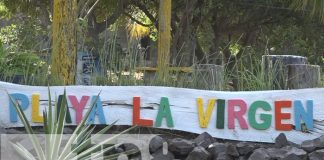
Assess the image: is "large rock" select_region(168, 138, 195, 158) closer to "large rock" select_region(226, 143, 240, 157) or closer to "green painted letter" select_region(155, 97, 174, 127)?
"large rock" select_region(226, 143, 240, 157)

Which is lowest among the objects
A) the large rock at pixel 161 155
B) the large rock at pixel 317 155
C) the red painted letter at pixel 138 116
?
the large rock at pixel 161 155

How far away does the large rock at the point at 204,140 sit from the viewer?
5484 millimetres

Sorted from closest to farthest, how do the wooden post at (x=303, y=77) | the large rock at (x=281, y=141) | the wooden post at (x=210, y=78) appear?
1. the large rock at (x=281, y=141)
2. the wooden post at (x=303, y=77)
3. the wooden post at (x=210, y=78)

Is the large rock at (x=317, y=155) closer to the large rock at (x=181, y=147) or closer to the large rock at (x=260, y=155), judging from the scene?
the large rock at (x=260, y=155)

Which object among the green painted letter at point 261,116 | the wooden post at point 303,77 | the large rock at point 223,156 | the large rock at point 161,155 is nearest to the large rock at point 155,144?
the large rock at point 161,155

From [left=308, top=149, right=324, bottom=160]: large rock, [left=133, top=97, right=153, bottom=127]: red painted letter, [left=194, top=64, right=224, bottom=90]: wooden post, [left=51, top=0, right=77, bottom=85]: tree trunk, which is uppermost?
[left=51, top=0, right=77, bottom=85]: tree trunk

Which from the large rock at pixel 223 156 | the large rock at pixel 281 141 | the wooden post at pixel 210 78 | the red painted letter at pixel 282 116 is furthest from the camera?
the wooden post at pixel 210 78

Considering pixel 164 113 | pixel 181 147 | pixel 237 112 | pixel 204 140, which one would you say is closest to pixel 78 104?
pixel 164 113

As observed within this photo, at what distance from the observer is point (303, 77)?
6.22 m

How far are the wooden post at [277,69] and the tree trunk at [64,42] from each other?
7.89 feet

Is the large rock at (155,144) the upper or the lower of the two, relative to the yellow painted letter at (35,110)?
lower

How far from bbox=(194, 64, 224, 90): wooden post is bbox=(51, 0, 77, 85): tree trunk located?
159cm

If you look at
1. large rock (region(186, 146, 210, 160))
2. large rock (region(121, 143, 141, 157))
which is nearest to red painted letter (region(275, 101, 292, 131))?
large rock (region(186, 146, 210, 160))

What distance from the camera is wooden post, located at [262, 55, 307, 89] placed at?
6.27m
